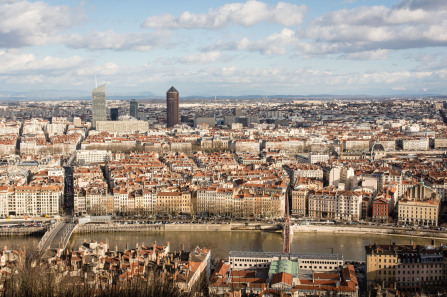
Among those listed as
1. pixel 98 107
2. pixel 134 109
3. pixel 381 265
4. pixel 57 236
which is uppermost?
pixel 98 107

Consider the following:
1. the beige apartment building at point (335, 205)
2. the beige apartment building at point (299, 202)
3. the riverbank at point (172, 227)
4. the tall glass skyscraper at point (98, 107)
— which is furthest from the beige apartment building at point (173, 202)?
the tall glass skyscraper at point (98, 107)

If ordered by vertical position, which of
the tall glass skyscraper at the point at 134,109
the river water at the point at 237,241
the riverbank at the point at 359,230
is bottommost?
the river water at the point at 237,241

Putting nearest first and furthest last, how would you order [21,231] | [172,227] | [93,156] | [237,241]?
[237,241], [21,231], [172,227], [93,156]

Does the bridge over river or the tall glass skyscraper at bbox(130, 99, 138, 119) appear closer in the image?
the bridge over river

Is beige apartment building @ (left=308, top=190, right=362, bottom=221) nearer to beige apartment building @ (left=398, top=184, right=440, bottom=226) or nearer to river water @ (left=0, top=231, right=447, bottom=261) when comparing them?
beige apartment building @ (left=398, top=184, right=440, bottom=226)

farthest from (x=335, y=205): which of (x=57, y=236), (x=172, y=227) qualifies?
(x=57, y=236)

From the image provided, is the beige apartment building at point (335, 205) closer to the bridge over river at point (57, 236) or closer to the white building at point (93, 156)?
the bridge over river at point (57, 236)

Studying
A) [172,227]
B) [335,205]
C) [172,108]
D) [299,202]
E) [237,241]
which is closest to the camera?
[237,241]

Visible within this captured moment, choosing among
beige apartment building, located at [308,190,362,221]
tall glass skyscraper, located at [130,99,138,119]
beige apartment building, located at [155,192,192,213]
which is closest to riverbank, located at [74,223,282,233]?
beige apartment building, located at [155,192,192,213]

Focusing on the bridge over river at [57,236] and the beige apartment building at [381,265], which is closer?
the beige apartment building at [381,265]

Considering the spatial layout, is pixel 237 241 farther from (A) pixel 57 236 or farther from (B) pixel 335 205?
(A) pixel 57 236
